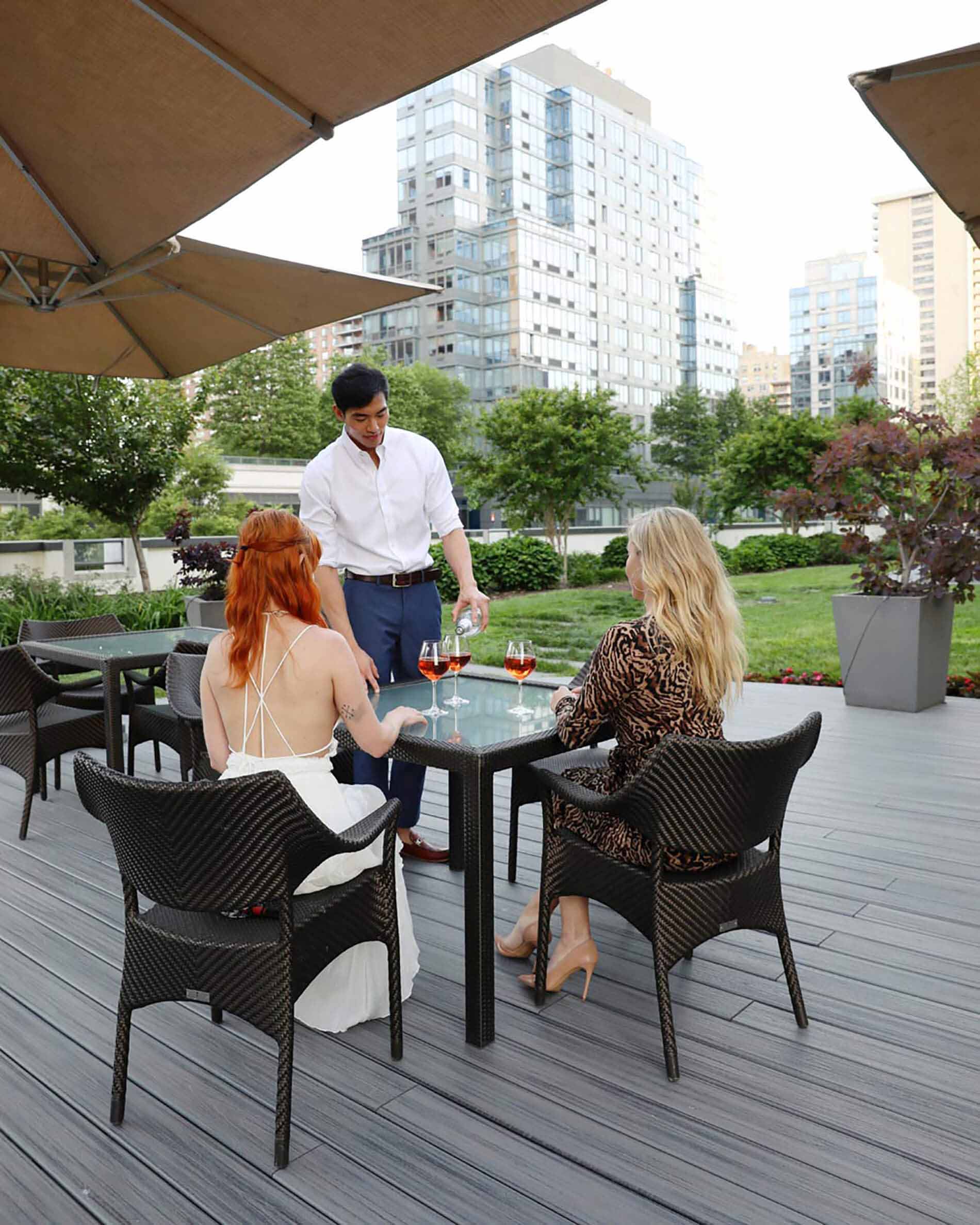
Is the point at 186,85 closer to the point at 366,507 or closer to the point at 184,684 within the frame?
the point at 366,507

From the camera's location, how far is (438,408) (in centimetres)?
4603

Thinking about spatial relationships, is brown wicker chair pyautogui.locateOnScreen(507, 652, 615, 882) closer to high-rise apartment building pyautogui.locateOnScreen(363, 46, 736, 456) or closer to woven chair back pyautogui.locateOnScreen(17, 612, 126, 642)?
woven chair back pyautogui.locateOnScreen(17, 612, 126, 642)

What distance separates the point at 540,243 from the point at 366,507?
184 ft

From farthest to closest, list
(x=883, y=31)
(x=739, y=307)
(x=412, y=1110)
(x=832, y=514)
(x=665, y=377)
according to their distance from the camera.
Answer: (x=739, y=307) → (x=665, y=377) → (x=883, y=31) → (x=832, y=514) → (x=412, y=1110)

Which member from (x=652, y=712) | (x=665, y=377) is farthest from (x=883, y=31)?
(x=652, y=712)

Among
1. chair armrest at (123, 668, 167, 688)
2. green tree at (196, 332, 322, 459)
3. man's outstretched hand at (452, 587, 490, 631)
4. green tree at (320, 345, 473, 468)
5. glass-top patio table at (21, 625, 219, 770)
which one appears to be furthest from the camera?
green tree at (196, 332, 322, 459)

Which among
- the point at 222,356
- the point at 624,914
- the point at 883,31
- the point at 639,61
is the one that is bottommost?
the point at 624,914

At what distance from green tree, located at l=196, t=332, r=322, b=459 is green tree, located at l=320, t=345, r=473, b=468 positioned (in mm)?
1110

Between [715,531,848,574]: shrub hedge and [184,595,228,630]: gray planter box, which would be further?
[715,531,848,574]: shrub hedge

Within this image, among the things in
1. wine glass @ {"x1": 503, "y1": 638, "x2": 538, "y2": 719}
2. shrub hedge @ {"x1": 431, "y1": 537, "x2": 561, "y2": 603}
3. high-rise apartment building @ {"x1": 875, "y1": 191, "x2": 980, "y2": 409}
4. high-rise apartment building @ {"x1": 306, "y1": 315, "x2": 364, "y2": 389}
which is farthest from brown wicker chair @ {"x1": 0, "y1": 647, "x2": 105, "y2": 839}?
high-rise apartment building @ {"x1": 306, "y1": 315, "x2": 364, "y2": 389}

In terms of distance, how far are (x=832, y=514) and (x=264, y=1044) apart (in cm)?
595

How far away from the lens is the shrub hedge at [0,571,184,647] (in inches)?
382

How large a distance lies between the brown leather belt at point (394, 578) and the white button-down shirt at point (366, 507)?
0.01 metres

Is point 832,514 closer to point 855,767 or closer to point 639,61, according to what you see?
point 855,767
